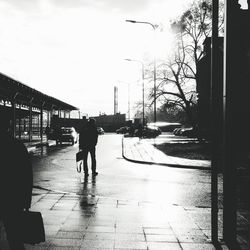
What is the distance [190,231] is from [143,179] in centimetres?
643

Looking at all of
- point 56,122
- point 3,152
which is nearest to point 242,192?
point 3,152

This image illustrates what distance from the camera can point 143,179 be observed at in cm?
1209

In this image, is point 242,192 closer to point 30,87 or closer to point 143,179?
point 143,179

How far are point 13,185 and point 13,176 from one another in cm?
9

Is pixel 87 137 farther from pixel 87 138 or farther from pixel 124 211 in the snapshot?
pixel 124 211


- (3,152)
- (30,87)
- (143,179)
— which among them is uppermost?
(30,87)

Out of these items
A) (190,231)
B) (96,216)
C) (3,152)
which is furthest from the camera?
(96,216)

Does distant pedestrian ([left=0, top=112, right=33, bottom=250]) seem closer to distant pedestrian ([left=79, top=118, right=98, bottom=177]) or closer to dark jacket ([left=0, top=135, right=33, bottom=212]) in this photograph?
dark jacket ([left=0, top=135, right=33, bottom=212])

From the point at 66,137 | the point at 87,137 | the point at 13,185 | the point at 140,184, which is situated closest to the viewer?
the point at 13,185

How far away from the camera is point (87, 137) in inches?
486

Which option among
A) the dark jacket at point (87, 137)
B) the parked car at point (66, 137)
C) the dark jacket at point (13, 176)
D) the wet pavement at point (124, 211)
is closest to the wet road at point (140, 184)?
the wet pavement at point (124, 211)

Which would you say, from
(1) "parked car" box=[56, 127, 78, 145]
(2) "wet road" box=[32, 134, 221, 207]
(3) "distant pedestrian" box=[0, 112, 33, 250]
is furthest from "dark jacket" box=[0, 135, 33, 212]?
(1) "parked car" box=[56, 127, 78, 145]

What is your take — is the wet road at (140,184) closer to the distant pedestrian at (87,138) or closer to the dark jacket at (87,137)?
the distant pedestrian at (87,138)

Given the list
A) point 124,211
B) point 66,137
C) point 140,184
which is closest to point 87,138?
point 140,184
